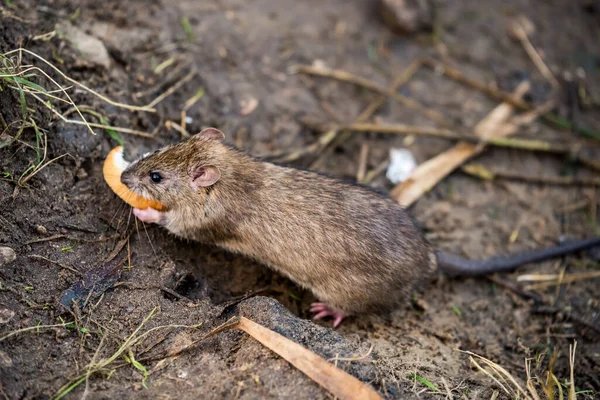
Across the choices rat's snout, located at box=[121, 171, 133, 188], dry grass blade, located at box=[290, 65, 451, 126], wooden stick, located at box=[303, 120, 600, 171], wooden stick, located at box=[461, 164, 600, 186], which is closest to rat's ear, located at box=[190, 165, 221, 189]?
rat's snout, located at box=[121, 171, 133, 188]

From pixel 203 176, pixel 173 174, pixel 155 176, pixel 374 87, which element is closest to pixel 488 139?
pixel 374 87

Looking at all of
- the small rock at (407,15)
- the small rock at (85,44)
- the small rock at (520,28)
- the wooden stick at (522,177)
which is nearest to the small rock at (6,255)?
the small rock at (85,44)

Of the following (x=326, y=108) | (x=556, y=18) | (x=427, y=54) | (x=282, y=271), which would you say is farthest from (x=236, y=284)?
(x=556, y=18)

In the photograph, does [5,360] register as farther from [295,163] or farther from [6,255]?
[295,163]

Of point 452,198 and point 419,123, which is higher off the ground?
point 419,123

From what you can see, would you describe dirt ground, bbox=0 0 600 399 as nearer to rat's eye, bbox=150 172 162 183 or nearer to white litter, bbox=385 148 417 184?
white litter, bbox=385 148 417 184

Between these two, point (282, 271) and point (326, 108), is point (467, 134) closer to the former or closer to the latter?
point (326, 108)
